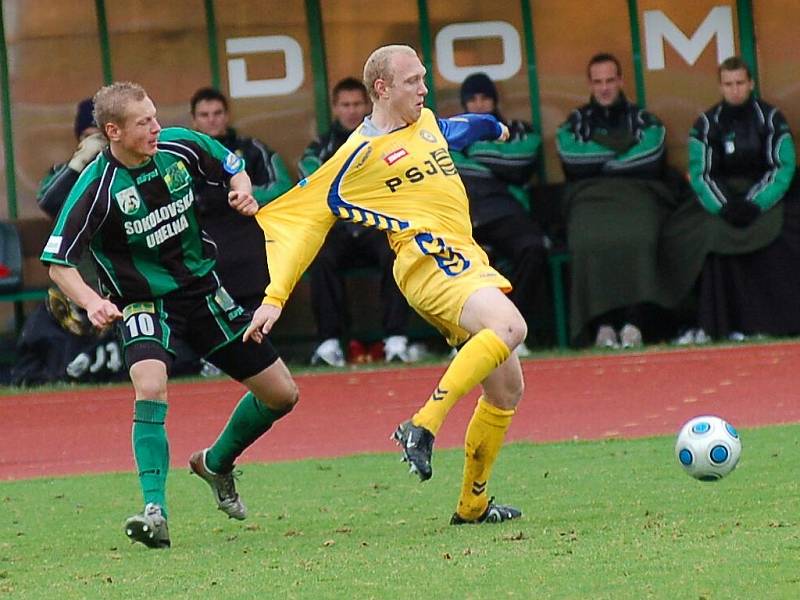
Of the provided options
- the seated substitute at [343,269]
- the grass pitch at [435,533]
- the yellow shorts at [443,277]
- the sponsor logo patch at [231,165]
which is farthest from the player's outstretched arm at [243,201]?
the seated substitute at [343,269]

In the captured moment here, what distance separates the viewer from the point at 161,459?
7.02 metres

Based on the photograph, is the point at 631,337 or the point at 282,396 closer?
the point at 282,396

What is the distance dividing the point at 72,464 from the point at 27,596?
412cm

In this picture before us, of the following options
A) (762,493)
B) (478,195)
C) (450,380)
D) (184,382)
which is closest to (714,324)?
(478,195)

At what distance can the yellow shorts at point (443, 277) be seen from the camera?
6965 millimetres

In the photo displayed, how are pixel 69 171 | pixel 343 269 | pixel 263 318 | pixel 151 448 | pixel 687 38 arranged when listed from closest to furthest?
1. pixel 263 318
2. pixel 151 448
3. pixel 69 171
4. pixel 343 269
5. pixel 687 38

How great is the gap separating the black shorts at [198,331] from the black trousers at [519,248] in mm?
6193

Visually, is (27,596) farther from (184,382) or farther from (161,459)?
(184,382)

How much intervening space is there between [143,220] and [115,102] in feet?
1.56

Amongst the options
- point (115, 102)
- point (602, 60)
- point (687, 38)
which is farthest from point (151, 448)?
point (687, 38)

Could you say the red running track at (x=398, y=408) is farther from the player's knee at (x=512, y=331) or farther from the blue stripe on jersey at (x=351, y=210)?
the player's knee at (x=512, y=331)

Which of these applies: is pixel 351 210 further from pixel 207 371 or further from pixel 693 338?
pixel 693 338

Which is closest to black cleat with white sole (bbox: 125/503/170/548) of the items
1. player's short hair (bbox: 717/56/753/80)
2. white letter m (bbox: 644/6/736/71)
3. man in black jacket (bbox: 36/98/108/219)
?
man in black jacket (bbox: 36/98/108/219)

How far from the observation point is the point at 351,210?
23.4 ft
